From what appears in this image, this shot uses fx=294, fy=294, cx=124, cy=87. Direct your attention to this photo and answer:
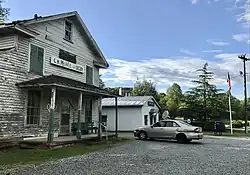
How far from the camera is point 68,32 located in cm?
1923

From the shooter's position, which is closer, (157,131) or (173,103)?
(157,131)

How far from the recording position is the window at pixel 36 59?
50.7 feet

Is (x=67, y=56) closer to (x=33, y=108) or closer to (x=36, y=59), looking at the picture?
(x=36, y=59)

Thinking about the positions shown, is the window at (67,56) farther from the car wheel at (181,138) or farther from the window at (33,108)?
the car wheel at (181,138)

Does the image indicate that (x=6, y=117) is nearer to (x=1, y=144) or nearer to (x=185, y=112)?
(x=1, y=144)

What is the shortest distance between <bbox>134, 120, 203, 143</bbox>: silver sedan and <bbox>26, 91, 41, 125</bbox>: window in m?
8.06

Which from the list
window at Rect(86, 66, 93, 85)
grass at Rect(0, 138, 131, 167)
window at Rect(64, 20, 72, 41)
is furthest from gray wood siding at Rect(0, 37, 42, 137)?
window at Rect(86, 66, 93, 85)

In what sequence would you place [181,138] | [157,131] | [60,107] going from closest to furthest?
A: [60,107], [181,138], [157,131]

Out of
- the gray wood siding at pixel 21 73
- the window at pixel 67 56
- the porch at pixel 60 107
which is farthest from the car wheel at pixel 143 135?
the window at pixel 67 56

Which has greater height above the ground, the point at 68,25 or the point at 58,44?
the point at 68,25

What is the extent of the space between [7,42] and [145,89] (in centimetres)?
4835

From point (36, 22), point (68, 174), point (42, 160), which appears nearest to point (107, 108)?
point (36, 22)

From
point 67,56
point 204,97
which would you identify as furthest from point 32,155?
point 204,97

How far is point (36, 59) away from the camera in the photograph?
1583cm
